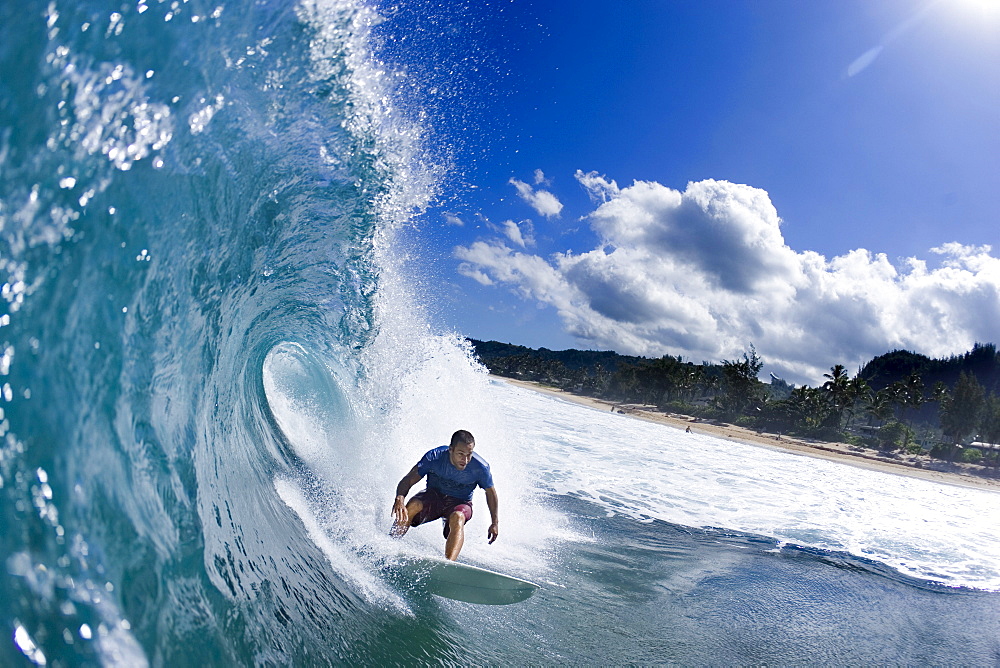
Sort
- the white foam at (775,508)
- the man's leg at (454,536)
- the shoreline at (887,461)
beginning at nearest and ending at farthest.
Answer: the man's leg at (454,536)
the white foam at (775,508)
the shoreline at (887,461)

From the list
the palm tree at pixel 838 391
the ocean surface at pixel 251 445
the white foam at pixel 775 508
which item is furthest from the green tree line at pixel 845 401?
the ocean surface at pixel 251 445

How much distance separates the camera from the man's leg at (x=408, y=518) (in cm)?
545

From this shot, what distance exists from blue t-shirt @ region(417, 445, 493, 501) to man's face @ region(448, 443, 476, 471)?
0.21 feet

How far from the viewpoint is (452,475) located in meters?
5.86

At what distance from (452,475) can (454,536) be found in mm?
789

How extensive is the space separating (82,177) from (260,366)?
295 inches

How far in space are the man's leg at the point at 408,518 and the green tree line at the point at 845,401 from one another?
38.3 m

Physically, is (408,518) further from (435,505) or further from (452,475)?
(452,475)

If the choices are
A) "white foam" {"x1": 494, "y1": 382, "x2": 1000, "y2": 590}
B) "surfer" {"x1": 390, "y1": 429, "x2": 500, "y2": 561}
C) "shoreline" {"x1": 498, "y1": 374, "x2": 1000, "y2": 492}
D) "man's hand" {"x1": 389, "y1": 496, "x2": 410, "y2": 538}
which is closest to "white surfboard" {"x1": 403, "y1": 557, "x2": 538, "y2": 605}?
"man's hand" {"x1": 389, "y1": 496, "x2": 410, "y2": 538}

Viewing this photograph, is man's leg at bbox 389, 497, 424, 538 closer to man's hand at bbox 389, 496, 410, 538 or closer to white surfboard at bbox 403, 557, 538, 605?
man's hand at bbox 389, 496, 410, 538

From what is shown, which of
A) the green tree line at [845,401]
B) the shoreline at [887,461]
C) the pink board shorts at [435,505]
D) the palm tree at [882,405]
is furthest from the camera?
the palm tree at [882,405]

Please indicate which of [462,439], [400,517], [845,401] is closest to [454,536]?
[400,517]

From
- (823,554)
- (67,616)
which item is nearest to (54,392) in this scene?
(67,616)

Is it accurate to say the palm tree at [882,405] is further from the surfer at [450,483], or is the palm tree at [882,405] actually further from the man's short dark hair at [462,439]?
the man's short dark hair at [462,439]
